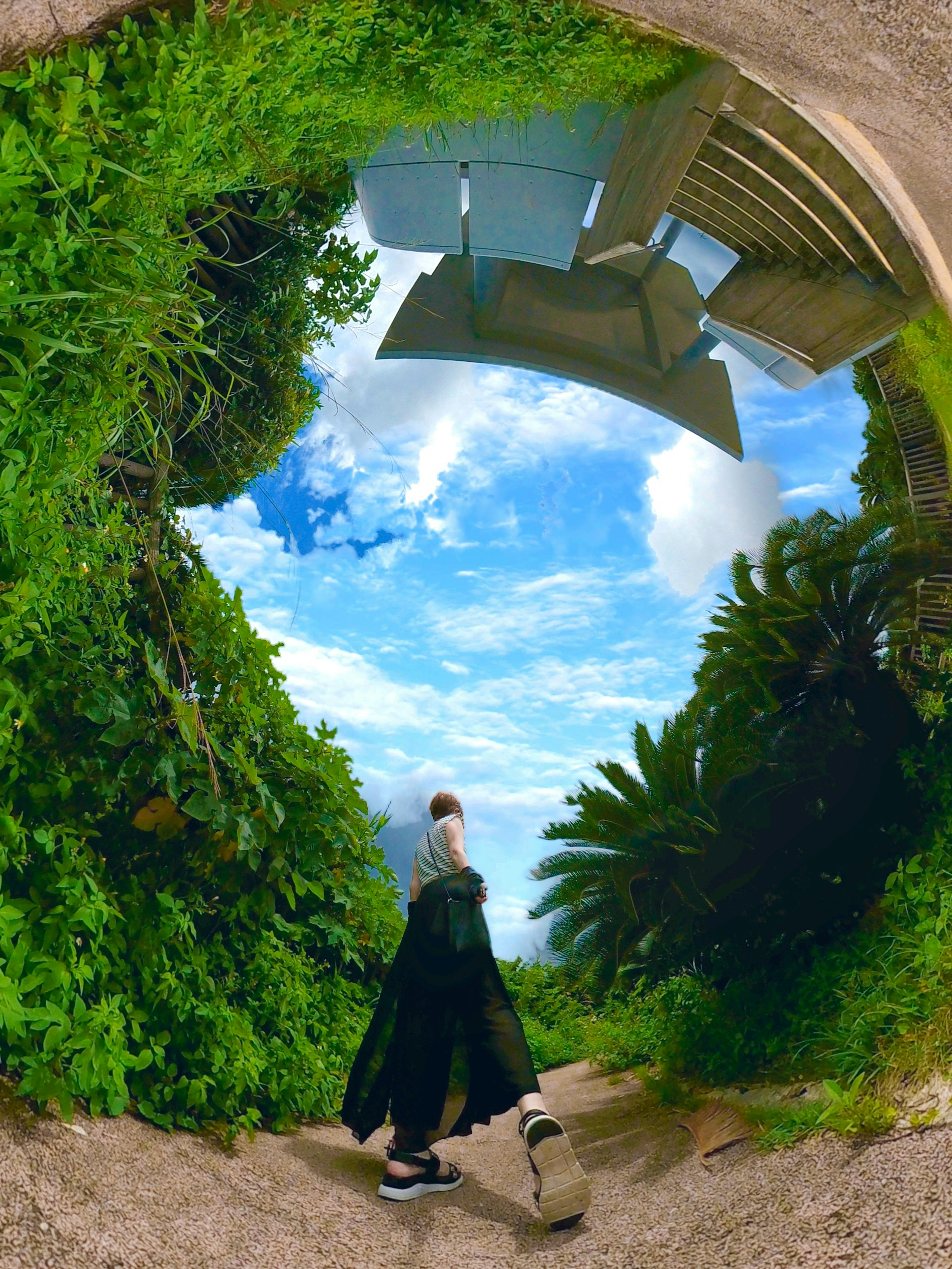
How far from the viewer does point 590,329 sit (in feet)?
23.3

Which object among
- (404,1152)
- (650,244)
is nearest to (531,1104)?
(404,1152)

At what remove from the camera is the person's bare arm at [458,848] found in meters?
3.05

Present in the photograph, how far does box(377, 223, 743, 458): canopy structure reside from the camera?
6730mm

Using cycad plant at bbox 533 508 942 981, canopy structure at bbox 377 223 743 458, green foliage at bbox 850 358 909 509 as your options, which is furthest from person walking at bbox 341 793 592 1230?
canopy structure at bbox 377 223 743 458

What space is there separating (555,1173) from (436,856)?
3.87 feet

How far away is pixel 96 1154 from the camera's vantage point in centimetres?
229

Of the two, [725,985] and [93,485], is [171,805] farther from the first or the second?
[725,985]

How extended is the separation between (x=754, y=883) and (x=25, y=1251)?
13.7 ft

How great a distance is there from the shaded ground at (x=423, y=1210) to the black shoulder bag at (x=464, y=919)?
3.19 ft

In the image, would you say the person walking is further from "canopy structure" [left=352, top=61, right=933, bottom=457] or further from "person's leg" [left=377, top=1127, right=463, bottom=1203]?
"canopy structure" [left=352, top=61, right=933, bottom=457]

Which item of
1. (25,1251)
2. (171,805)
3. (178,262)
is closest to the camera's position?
(25,1251)

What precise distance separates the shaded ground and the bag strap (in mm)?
1136

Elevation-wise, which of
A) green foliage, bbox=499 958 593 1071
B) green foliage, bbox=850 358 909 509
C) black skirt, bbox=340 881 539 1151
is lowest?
green foliage, bbox=499 958 593 1071

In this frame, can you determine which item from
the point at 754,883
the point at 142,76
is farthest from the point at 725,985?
the point at 142,76
